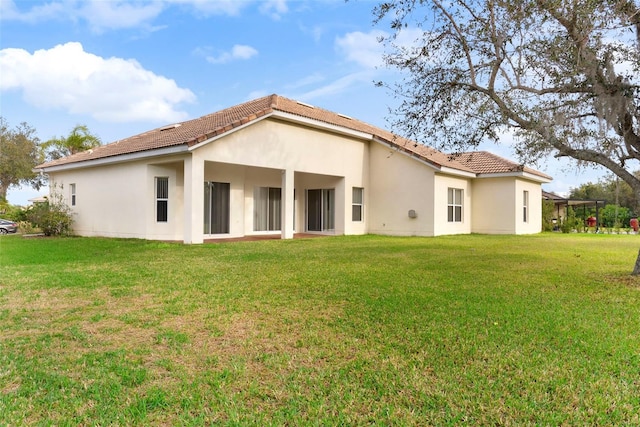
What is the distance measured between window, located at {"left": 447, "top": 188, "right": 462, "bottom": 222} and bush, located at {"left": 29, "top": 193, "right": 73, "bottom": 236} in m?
18.2

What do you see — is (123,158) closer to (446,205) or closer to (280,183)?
(280,183)

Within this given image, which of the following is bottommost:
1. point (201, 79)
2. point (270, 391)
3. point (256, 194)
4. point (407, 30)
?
point (270, 391)

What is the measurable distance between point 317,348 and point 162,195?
46.0 ft

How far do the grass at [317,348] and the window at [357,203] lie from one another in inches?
500

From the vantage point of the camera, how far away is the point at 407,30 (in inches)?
386

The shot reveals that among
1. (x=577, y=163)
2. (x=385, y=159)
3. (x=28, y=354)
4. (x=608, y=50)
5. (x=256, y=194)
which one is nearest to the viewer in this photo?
(x=28, y=354)

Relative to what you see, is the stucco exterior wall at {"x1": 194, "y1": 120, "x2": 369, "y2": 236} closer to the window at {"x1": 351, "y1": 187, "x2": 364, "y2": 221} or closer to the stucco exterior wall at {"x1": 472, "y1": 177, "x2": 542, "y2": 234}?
the window at {"x1": 351, "y1": 187, "x2": 364, "y2": 221}

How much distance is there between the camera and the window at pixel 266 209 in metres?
20.0

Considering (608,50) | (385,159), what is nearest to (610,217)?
(385,159)

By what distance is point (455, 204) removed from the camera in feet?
72.5

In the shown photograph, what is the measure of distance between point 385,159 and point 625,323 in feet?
53.9

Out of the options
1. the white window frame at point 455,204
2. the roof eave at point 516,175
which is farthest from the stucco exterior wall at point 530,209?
the white window frame at point 455,204

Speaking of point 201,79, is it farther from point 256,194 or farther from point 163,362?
point 163,362

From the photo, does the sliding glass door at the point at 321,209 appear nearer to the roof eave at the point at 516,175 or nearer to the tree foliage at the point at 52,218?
the roof eave at the point at 516,175
